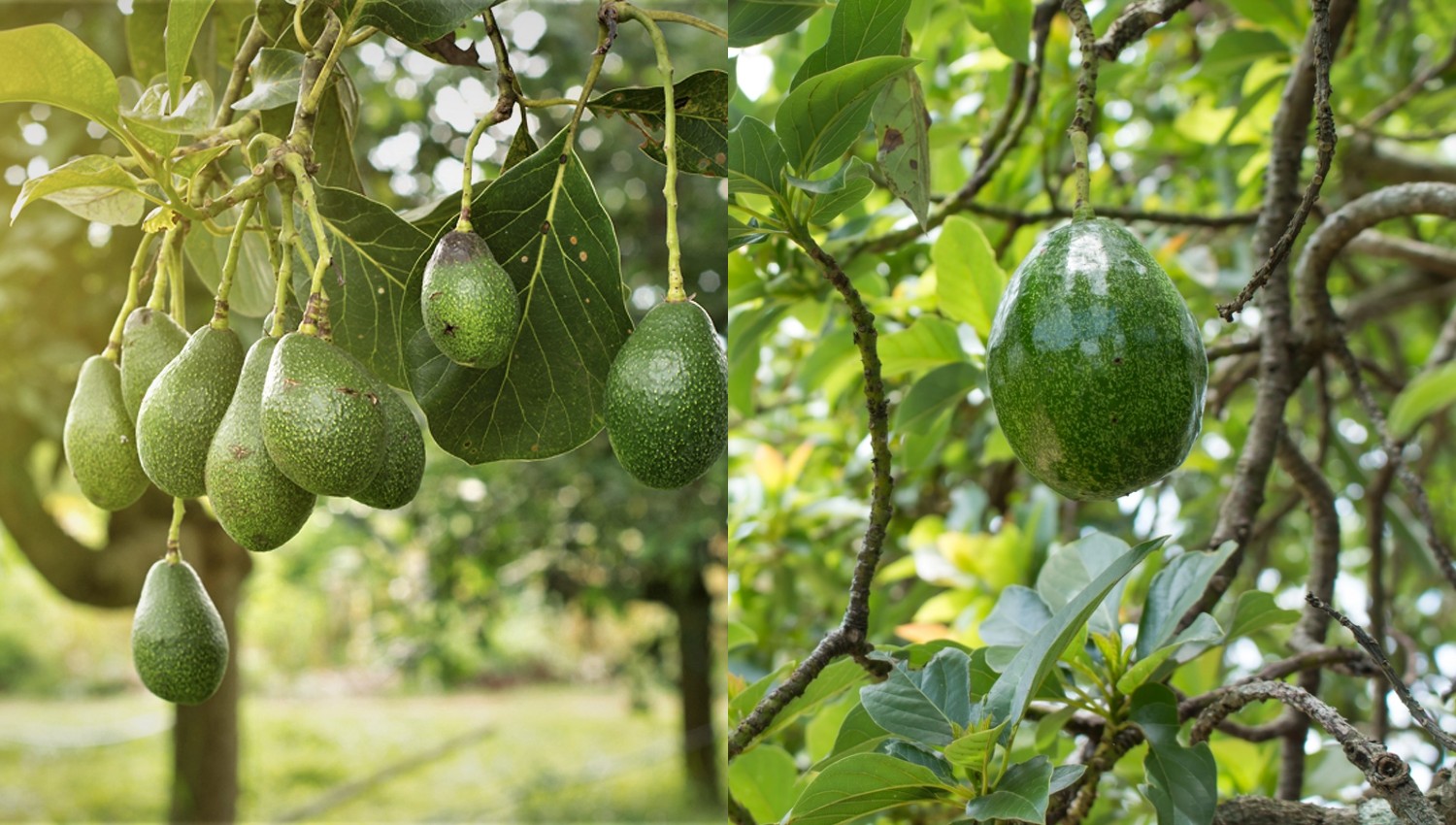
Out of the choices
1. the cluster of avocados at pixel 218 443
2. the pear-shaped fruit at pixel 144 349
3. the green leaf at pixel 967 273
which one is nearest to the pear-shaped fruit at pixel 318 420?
the cluster of avocados at pixel 218 443

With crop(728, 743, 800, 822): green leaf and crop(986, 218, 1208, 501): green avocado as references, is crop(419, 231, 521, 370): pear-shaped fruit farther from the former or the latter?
crop(728, 743, 800, 822): green leaf

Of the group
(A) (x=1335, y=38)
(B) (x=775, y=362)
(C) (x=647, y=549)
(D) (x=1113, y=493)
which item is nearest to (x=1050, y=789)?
(D) (x=1113, y=493)

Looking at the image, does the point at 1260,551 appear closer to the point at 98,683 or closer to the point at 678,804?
the point at 678,804

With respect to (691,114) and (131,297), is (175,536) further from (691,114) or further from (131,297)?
(691,114)

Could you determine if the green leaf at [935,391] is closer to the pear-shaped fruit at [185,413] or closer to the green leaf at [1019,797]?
the green leaf at [1019,797]

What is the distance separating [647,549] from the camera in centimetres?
336

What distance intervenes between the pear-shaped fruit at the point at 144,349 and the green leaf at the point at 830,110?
292 mm

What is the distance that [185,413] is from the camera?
439 millimetres

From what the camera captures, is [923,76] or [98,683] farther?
[98,683]

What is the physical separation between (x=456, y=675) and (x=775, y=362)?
4739 mm

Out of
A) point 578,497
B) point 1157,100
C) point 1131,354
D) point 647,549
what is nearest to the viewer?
point 1131,354

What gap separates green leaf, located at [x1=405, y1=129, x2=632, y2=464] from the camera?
1.61 ft

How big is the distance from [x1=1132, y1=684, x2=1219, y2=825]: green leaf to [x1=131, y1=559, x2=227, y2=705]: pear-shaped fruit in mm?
444

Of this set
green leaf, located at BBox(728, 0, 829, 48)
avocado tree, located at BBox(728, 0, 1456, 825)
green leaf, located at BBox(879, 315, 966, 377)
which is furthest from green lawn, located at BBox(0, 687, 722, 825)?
green leaf, located at BBox(728, 0, 829, 48)
